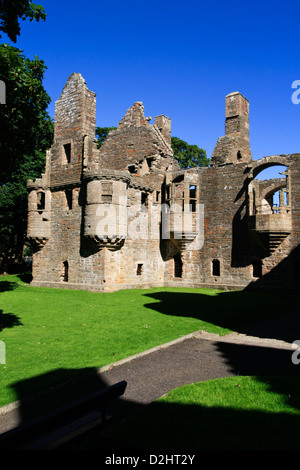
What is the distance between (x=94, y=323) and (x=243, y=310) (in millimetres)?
5907

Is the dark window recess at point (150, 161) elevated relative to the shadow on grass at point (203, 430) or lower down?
elevated

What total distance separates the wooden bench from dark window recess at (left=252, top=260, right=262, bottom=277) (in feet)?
56.5

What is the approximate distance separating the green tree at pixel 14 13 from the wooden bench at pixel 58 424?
7.91 metres

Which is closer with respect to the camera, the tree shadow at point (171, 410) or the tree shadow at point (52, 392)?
the tree shadow at point (171, 410)

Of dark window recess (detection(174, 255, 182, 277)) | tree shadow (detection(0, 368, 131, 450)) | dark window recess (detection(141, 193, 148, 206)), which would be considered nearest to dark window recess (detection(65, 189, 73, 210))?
dark window recess (detection(141, 193, 148, 206))

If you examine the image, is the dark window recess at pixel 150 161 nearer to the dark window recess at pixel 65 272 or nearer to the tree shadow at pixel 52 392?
the dark window recess at pixel 65 272

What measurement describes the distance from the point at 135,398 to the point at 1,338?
5512 millimetres

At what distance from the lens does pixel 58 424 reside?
3.70 metres

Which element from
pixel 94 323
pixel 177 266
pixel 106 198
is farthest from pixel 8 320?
pixel 177 266

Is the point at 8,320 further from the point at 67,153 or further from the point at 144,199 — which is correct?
the point at 67,153

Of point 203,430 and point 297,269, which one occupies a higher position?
point 297,269

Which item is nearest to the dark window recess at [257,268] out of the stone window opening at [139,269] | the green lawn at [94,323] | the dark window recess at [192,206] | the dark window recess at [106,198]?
the green lawn at [94,323]

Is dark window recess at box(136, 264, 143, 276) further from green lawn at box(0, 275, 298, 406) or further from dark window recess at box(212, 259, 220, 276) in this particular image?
dark window recess at box(212, 259, 220, 276)

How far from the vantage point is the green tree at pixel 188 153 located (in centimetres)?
4684
